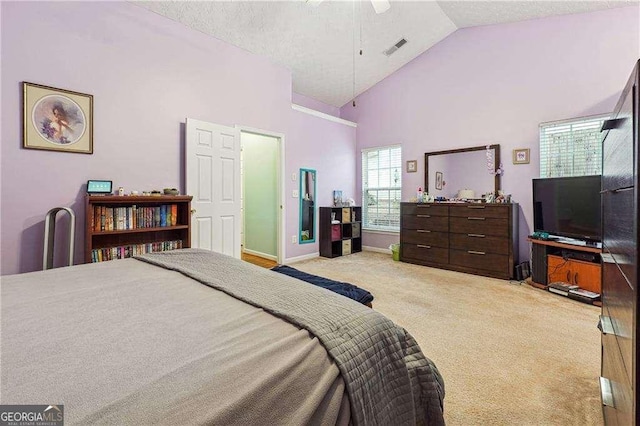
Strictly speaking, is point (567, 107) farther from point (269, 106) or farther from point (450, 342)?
point (269, 106)

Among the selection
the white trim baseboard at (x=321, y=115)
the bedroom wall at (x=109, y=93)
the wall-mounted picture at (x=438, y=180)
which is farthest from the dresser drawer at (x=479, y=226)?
the bedroom wall at (x=109, y=93)

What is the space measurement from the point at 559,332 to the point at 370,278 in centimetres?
198

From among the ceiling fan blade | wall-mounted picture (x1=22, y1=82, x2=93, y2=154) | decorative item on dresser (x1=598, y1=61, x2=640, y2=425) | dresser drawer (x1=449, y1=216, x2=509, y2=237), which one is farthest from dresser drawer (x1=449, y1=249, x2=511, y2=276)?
wall-mounted picture (x1=22, y1=82, x2=93, y2=154)

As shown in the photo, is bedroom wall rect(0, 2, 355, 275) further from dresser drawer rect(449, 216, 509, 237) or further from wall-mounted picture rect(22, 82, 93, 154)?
dresser drawer rect(449, 216, 509, 237)

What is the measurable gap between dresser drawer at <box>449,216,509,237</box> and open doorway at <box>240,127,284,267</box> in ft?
8.71

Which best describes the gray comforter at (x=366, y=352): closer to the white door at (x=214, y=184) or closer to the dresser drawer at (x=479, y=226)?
the white door at (x=214, y=184)

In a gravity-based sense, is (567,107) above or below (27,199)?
above

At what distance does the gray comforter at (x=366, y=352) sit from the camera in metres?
0.82

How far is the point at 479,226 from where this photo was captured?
13.1 ft

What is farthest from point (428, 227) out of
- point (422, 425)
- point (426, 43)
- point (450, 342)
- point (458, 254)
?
point (422, 425)

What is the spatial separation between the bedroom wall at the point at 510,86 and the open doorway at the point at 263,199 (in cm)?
211

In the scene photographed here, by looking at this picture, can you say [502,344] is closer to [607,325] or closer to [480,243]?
[607,325]

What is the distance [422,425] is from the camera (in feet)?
3.31

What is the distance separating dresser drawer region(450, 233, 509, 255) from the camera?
3.81 metres
